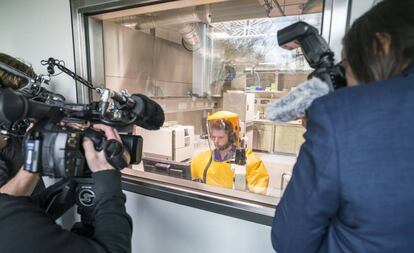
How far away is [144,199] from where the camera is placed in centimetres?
110

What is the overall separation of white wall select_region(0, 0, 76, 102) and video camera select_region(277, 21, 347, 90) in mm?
1173

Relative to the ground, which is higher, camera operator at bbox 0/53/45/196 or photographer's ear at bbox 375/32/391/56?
photographer's ear at bbox 375/32/391/56

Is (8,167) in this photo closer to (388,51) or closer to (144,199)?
(144,199)

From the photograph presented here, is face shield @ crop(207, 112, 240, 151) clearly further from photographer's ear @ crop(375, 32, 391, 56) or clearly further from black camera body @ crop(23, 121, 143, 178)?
photographer's ear @ crop(375, 32, 391, 56)

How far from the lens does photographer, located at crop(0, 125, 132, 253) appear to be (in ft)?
1.45

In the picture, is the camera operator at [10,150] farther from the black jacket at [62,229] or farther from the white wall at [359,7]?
the white wall at [359,7]

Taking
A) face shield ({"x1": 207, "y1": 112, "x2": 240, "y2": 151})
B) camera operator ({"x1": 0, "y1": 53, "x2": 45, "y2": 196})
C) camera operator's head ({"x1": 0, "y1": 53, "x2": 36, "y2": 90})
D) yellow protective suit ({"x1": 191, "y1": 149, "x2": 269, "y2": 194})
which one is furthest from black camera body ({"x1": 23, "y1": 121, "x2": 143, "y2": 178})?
face shield ({"x1": 207, "y1": 112, "x2": 240, "y2": 151})

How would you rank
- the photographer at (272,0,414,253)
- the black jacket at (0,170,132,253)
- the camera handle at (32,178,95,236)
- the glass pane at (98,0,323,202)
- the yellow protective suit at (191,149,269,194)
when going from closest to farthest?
1. the photographer at (272,0,414,253)
2. the black jacket at (0,170,132,253)
3. the camera handle at (32,178,95,236)
4. the glass pane at (98,0,323,202)
5. the yellow protective suit at (191,149,269,194)

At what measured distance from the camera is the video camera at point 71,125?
0.42 meters

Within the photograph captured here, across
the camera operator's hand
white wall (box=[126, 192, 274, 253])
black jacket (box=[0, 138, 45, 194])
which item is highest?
the camera operator's hand

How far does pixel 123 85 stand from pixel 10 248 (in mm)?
1415

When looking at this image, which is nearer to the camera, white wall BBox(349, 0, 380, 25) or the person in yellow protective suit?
white wall BBox(349, 0, 380, 25)

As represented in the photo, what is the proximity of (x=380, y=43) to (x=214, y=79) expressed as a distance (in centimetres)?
314

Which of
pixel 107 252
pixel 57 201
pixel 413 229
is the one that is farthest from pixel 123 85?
pixel 413 229
